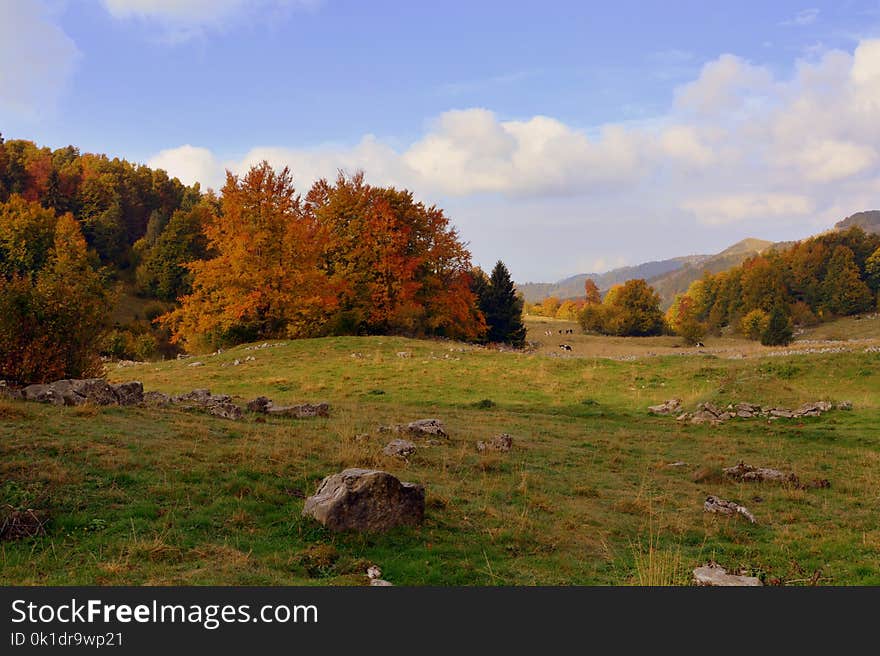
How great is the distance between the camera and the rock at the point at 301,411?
1756 centimetres

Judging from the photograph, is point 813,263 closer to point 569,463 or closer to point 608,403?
point 608,403

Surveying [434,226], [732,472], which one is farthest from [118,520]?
[434,226]

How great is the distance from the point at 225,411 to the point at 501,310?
161 feet

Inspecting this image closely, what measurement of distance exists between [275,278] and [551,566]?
34.6 meters

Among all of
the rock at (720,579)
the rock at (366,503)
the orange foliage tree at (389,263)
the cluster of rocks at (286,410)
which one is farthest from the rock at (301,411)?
the orange foliage tree at (389,263)

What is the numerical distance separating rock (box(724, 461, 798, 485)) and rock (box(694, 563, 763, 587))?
6.98 meters

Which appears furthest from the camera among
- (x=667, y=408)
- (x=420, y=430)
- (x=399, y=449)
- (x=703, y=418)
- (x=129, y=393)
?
(x=667, y=408)

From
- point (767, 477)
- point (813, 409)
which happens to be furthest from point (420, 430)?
point (813, 409)

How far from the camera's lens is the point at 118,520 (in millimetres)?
7883

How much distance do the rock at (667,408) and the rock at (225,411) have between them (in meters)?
15.6

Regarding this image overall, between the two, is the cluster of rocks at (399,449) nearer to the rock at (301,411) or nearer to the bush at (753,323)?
the rock at (301,411)

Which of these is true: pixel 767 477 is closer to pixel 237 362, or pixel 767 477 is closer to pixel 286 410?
pixel 286 410

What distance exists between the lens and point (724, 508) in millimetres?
10656

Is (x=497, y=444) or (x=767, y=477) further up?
(x=497, y=444)
